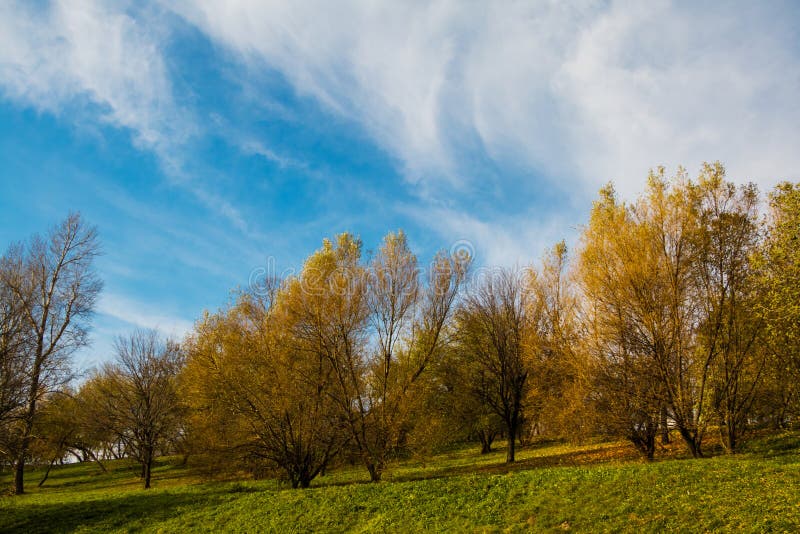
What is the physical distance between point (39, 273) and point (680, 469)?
38.1m

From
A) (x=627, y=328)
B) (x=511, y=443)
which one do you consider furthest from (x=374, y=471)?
(x=627, y=328)

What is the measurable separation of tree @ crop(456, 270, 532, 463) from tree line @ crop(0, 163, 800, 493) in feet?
0.91

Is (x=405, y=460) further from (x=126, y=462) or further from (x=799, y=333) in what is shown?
(x=126, y=462)

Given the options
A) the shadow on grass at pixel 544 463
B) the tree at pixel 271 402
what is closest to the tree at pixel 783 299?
the shadow on grass at pixel 544 463

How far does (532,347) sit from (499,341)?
467 cm

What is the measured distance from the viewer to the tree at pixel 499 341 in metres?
29.9

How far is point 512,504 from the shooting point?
46.2 ft

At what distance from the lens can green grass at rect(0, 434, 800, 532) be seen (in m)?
11.5

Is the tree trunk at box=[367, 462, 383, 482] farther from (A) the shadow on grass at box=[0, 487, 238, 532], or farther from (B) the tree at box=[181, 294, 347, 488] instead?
(A) the shadow on grass at box=[0, 487, 238, 532]

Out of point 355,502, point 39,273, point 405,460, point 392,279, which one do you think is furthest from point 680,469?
point 39,273

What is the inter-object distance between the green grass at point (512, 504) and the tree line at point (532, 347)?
2.68 m

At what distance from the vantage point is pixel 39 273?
30.6 meters

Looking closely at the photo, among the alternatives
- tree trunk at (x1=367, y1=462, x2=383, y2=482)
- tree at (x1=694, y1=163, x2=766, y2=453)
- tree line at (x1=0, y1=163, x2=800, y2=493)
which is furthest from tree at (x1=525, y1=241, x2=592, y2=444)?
tree trunk at (x1=367, y1=462, x2=383, y2=482)

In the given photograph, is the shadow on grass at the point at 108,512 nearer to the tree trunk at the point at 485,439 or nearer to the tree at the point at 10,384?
the tree at the point at 10,384
